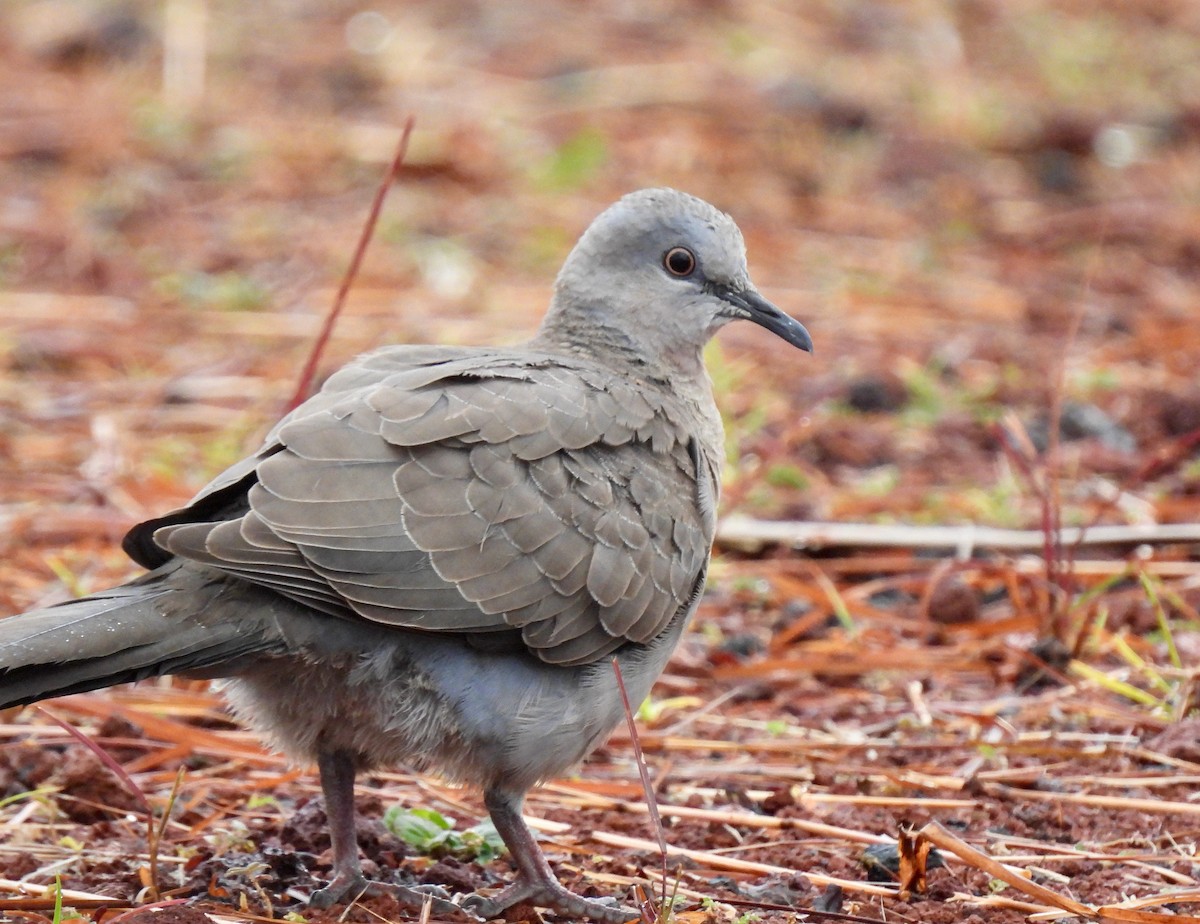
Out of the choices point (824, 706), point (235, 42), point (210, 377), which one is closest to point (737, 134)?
point (235, 42)

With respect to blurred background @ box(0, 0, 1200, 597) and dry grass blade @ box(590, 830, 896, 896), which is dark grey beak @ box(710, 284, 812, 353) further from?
dry grass blade @ box(590, 830, 896, 896)

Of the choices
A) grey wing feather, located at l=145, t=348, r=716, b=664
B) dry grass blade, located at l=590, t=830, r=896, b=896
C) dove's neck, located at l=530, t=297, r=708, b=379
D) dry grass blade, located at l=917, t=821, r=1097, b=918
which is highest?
dove's neck, located at l=530, t=297, r=708, b=379

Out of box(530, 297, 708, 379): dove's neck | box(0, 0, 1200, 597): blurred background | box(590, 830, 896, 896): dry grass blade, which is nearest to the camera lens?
box(590, 830, 896, 896): dry grass blade

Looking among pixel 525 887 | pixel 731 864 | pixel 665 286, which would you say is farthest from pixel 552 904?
pixel 665 286

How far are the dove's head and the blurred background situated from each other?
794 millimetres

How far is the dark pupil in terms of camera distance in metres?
4.16

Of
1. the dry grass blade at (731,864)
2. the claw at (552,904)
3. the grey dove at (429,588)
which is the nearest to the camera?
the grey dove at (429,588)

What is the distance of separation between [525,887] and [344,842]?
1.31ft

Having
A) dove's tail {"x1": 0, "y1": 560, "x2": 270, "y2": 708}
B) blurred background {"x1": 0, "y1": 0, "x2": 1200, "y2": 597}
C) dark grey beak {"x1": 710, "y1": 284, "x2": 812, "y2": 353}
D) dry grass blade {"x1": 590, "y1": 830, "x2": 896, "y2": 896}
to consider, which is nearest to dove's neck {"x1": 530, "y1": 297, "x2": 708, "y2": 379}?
dark grey beak {"x1": 710, "y1": 284, "x2": 812, "y2": 353}

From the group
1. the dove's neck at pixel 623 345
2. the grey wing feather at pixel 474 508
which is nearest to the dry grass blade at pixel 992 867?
the grey wing feather at pixel 474 508

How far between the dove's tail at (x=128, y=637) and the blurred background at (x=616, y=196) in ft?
6.01

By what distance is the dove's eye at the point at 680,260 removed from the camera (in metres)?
4.16

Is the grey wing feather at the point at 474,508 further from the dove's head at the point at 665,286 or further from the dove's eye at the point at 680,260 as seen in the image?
the dove's eye at the point at 680,260

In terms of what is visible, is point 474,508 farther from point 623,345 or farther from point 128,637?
point 623,345
